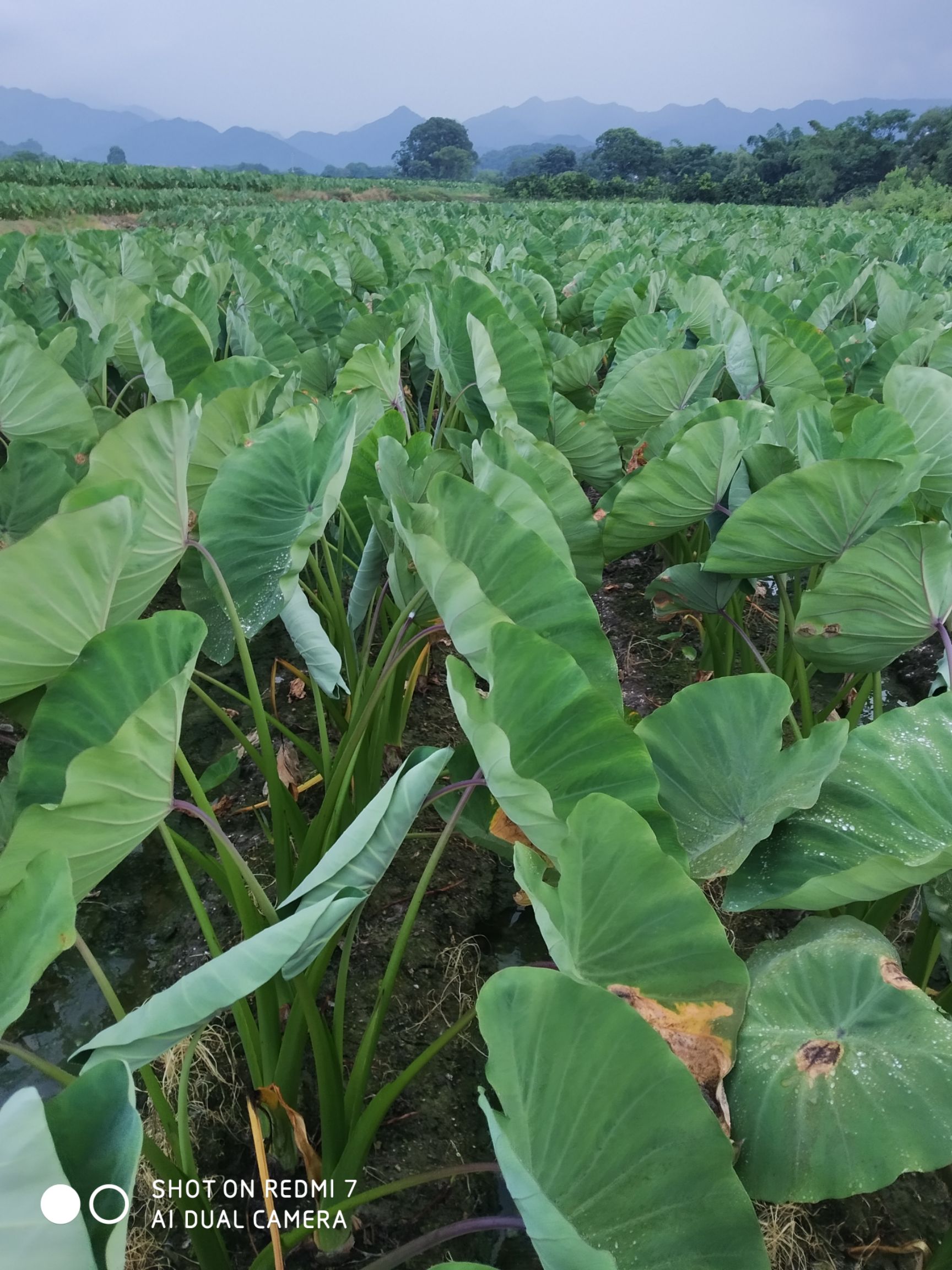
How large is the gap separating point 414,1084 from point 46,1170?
2.42 ft

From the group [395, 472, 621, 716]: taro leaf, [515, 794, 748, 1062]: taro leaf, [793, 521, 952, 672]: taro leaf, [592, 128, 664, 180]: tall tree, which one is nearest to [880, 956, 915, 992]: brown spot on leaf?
[515, 794, 748, 1062]: taro leaf

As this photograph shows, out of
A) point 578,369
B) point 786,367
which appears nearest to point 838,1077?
point 786,367

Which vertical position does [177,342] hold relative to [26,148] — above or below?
below

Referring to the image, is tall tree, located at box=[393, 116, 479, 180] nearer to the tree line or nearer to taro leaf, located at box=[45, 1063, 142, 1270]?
the tree line

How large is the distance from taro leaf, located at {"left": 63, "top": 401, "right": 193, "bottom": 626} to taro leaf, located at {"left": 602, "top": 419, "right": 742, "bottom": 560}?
2.10 ft

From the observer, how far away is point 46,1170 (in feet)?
1.26

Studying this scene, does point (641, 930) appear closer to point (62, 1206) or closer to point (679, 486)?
point (62, 1206)

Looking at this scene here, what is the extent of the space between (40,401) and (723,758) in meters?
1.34

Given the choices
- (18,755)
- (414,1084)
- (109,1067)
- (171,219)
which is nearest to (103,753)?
(109,1067)

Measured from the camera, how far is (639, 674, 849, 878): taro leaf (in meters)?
0.76

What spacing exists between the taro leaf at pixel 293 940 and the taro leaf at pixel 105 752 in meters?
0.13

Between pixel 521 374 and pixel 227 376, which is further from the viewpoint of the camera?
pixel 521 374

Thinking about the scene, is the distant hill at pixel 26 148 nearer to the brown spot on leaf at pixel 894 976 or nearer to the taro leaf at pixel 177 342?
the taro leaf at pixel 177 342

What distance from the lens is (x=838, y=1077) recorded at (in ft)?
1.94
